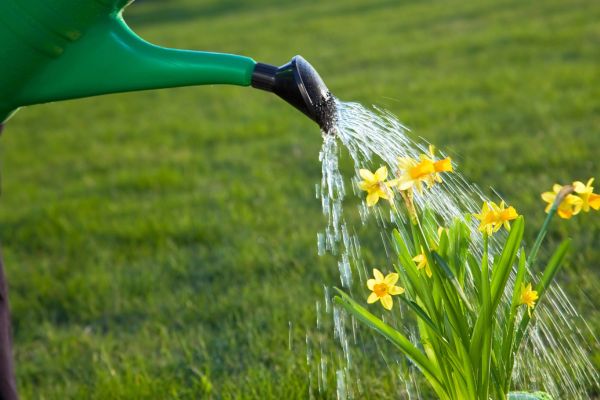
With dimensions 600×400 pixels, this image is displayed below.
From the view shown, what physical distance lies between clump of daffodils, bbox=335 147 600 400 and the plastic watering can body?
38 cm

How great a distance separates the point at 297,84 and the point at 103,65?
39cm

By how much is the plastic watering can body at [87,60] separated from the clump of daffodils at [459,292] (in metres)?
0.38

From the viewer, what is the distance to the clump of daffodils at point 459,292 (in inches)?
62.0

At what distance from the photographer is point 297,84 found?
5.30 feet

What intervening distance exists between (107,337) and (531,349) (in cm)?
145

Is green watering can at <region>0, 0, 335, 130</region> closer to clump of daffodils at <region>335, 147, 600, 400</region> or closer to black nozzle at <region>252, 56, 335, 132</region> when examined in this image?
black nozzle at <region>252, 56, 335, 132</region>

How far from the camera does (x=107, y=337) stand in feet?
9.59

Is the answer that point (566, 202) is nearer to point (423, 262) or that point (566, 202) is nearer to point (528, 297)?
point (528, 297)

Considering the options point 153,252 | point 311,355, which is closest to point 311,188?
point 153,252

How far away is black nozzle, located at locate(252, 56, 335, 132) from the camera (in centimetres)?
162

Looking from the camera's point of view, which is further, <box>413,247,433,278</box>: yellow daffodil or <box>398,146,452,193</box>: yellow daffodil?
<box>413,247,433,278</box>: yellow daffodil

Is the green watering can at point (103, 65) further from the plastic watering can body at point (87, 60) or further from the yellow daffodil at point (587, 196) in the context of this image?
the yellow daffodil at point (587, 196)

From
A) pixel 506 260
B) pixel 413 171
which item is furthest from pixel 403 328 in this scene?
pixel 413 171

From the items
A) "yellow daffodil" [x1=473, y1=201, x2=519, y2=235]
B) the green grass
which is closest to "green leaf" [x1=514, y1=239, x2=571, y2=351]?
"yellow daffodil" [x1=473, y1=201, x2=519, y2=235]
